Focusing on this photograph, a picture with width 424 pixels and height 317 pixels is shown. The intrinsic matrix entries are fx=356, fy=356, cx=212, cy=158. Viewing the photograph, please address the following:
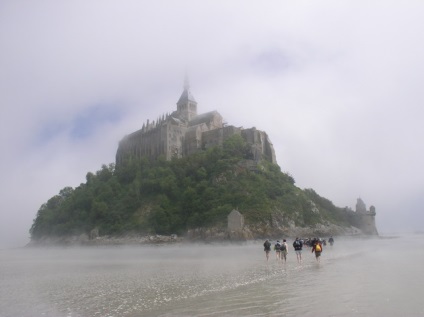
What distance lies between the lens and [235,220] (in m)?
59.4

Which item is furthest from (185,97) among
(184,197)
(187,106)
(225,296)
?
(225,296)

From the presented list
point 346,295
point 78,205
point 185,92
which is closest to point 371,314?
point 346,295

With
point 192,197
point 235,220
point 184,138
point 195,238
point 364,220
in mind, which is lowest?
point 195,238

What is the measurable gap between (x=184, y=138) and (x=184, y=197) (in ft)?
69.6

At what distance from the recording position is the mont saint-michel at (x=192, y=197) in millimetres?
64500

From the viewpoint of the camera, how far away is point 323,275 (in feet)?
53.9

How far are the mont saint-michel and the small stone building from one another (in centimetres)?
17

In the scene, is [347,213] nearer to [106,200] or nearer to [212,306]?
[106,200]

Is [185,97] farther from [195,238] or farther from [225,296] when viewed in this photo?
[225,296]

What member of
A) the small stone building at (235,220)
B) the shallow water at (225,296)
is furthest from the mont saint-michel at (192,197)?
the shallow water at (225,296)

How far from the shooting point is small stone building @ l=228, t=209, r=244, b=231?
58.9m

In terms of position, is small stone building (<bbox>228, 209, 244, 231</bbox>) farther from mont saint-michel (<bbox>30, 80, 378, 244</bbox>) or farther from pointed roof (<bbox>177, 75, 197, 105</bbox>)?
pointed roof (<bbox>177, 75, 197, 105</bbox>)

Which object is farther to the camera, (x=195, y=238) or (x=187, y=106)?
(x=187, y=106)

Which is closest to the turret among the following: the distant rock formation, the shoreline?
the shoreline
